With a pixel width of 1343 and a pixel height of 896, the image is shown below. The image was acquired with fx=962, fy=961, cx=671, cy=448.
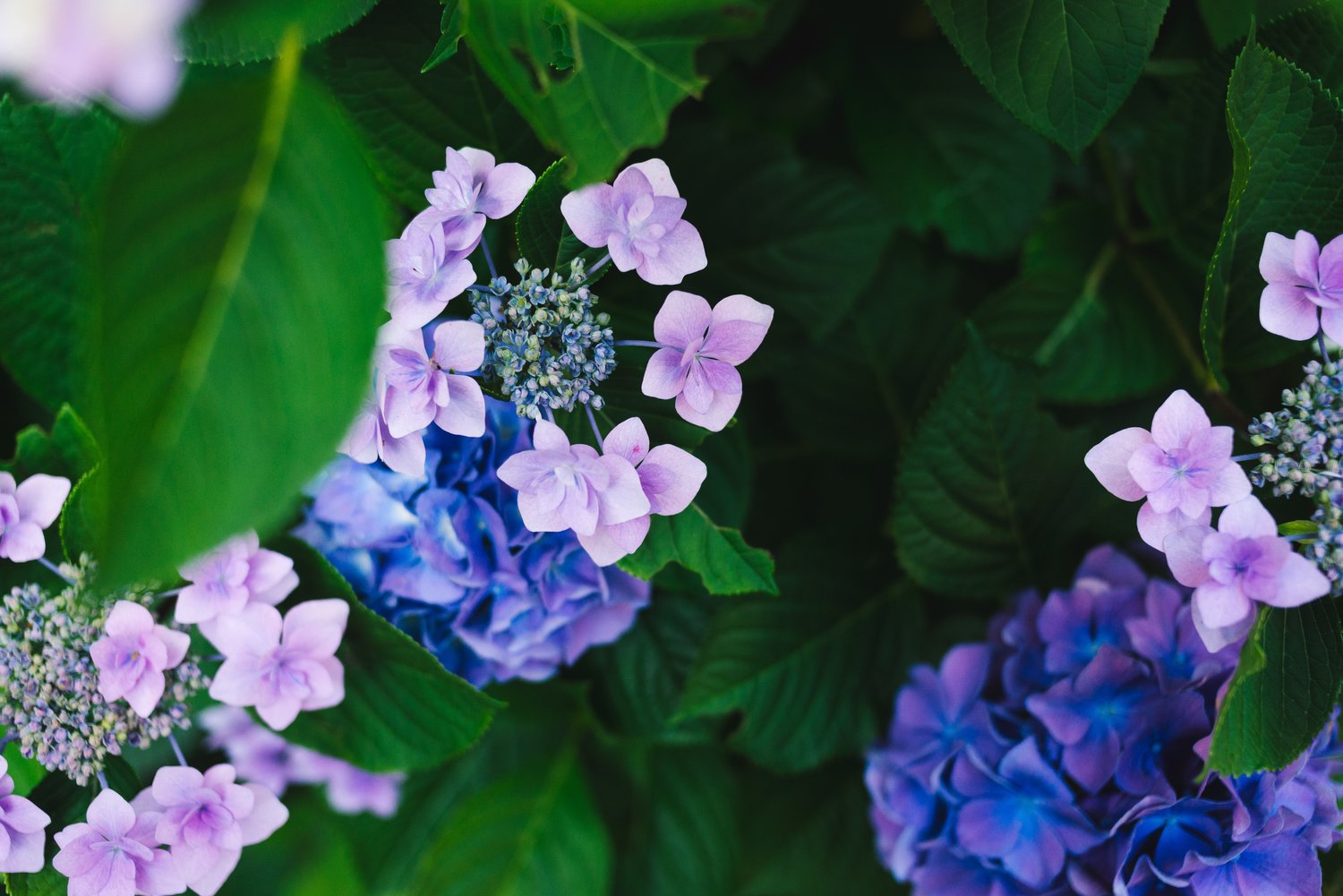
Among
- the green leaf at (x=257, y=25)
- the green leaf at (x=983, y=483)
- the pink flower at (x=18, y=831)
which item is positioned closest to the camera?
the green leaf at (x=257, y=25)

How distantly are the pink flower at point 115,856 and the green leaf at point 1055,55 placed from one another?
622 millimetres

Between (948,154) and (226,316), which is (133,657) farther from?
(948,154)

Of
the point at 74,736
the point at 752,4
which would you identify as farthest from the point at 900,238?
the point at 74,736

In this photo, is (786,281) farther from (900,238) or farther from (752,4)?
(752,4)

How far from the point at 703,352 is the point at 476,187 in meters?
0.15

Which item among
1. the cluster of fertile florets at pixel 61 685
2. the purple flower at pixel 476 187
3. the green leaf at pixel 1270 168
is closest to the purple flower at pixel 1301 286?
the green leaf at pixel 1270 168

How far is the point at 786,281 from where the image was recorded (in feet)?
2.35

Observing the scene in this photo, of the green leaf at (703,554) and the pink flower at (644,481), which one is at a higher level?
the pink flower at (644,481)

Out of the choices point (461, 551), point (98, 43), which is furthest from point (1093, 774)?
point (98, 43)

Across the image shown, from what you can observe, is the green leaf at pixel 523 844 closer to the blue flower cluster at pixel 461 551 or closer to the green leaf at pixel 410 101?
the blue flower cluster at pixel 461 551

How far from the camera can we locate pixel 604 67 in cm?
41

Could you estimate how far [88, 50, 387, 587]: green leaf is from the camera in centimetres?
31

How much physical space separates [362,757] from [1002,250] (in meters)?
0.64

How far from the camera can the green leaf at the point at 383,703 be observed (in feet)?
1.87
